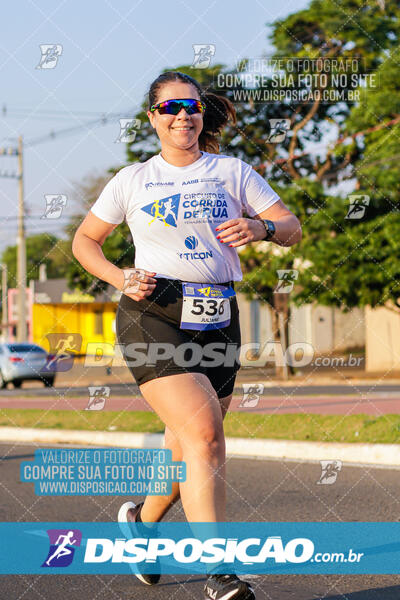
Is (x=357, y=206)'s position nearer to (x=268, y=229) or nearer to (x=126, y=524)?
(x=126, y=524)

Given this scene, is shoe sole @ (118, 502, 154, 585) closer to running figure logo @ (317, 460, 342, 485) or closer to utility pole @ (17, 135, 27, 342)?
running figure logo @ (317, 460, 342, 485)

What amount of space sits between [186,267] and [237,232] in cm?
30

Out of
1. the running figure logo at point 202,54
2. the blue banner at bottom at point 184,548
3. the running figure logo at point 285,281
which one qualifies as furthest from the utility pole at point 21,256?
the blue banner at bottom at point 184,548

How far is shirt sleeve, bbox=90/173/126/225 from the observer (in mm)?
4090

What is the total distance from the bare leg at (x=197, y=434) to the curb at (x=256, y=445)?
17.7ft

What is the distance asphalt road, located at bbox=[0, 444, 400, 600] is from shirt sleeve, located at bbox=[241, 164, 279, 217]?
1.73m

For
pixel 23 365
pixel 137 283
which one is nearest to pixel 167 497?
pixel 137 283

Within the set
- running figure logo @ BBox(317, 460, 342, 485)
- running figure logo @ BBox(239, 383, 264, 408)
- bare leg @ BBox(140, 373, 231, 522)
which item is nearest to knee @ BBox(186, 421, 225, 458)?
bare leg @ BBox(140, 373, 231, 522)

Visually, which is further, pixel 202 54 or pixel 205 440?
pixel 202 54

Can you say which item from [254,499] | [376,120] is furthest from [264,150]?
[254,499]

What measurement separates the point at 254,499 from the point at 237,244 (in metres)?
3.88

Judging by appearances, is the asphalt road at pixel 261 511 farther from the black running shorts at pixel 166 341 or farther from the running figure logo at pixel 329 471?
the black running shorts at pixel 166 341

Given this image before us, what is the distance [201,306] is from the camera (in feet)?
12.8

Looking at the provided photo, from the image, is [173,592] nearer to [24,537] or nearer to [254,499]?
[24,537]
